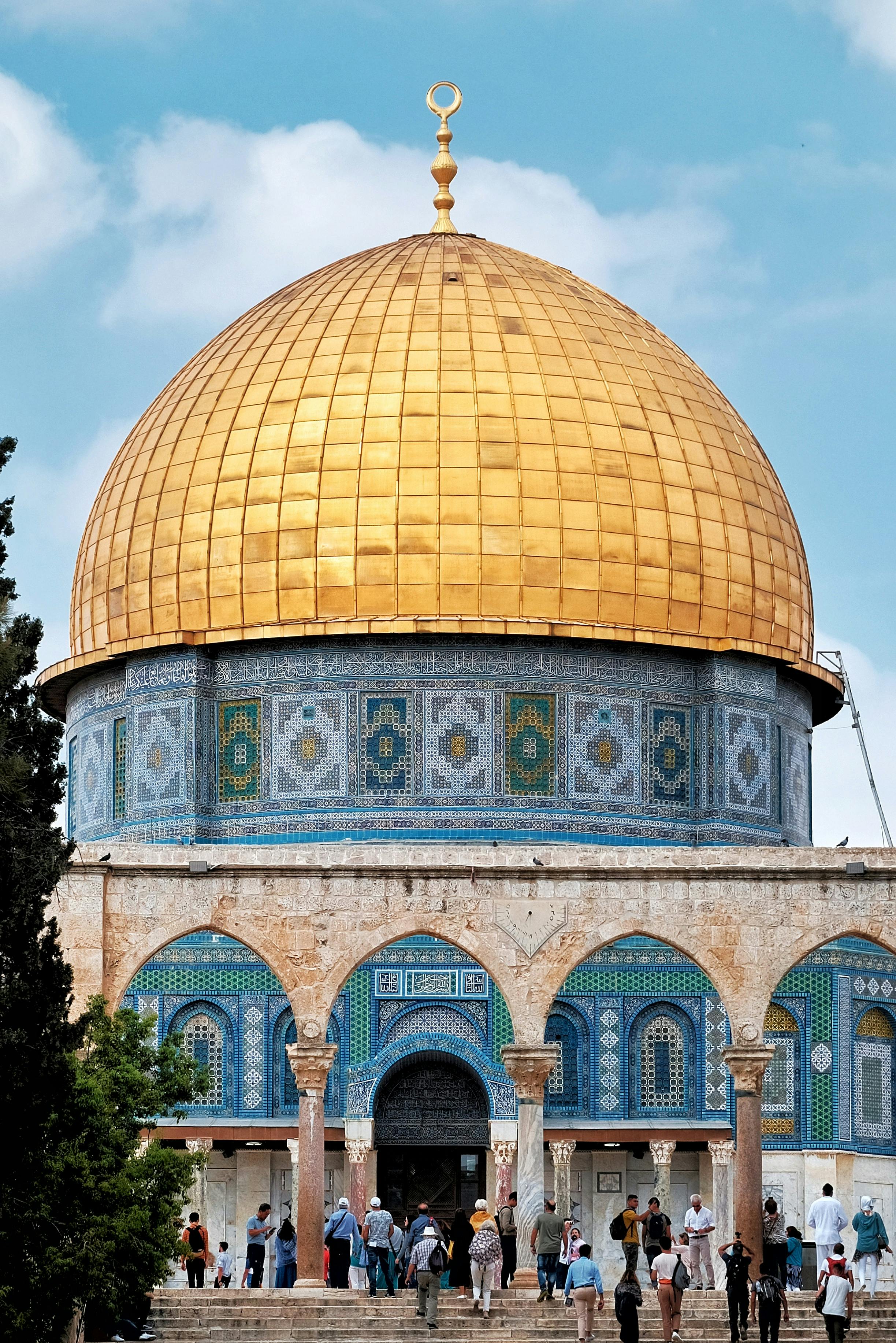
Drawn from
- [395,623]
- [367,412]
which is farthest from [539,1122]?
[367,412]

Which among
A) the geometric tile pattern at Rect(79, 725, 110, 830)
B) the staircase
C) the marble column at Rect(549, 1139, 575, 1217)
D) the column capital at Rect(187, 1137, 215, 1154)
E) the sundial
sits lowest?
the staircase

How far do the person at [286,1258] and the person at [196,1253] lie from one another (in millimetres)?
535

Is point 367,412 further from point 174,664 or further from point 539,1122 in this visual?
point 539,1122

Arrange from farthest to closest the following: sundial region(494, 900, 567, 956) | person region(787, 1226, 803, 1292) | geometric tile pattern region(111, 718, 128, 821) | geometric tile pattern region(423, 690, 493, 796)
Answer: geometric tile pattern region(111, 718, 128, 821), geometric tile pattern region(423, 690, 493, 796), person region(787, 1226, 803, 1292), sundial region(494, 900, 567, 956)

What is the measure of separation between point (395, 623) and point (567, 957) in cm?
542

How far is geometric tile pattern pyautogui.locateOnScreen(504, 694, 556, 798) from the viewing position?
24.6 meters

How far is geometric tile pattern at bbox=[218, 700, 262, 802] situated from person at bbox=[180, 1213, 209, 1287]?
5.14 m

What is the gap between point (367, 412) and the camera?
2586cm

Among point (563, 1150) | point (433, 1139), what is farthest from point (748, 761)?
point (433, 1139)

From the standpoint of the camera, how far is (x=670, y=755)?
83.2ft

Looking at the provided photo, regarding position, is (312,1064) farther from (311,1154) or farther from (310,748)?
(310,748)

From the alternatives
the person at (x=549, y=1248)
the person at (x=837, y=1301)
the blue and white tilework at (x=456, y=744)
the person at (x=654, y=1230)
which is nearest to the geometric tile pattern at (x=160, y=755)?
the blue and white tilework at (x=456, y=744)

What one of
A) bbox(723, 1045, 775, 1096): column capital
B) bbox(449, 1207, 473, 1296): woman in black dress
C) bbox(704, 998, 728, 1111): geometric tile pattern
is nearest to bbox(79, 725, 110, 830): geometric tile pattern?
bbox(704, 998, 728, 1111): geometric tile pattern

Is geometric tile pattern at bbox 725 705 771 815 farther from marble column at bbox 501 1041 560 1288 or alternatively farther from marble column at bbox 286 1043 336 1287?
marble column at bbox 286 1043 336 1287
